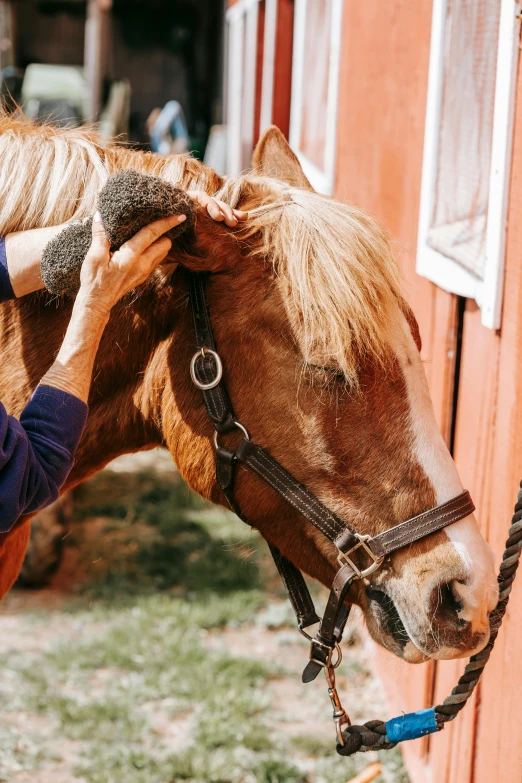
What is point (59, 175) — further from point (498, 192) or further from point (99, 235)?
point (498, 192)

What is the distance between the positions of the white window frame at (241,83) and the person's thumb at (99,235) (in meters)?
7.59

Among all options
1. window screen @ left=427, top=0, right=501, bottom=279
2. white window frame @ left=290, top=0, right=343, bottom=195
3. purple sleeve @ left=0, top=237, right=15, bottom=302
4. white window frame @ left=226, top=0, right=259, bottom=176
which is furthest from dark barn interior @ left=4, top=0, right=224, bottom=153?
purple sleeve @ left=0, top=237, right=15, bottom=302

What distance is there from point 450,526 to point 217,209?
815 mm

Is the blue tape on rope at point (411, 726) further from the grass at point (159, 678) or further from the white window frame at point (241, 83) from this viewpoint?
the white window frame at point (241, 83)

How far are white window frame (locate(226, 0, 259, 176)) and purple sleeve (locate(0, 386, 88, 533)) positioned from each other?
777 centimetres

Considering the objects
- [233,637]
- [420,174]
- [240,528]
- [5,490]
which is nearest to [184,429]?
[5,490]

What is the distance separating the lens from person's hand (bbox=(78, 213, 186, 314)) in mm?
1614

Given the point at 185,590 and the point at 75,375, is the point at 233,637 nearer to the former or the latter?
the point at 185,590

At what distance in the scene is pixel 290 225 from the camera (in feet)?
5.89

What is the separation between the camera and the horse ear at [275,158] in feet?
7.25

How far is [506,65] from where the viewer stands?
2012 mm

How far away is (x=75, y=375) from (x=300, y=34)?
16.1 feet

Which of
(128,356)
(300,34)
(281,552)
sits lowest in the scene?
(281,552)

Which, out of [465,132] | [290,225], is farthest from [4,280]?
[465,132]
